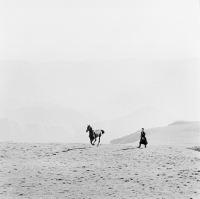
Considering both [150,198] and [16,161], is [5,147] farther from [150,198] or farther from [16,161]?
[150,198]

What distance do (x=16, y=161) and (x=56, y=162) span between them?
2.43 metres

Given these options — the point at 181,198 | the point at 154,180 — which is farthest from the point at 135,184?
the point at 181,198

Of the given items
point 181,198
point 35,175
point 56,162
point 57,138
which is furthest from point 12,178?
point 57,138

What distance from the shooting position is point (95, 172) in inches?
790

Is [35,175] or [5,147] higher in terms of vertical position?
[5,147]

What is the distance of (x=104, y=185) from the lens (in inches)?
695

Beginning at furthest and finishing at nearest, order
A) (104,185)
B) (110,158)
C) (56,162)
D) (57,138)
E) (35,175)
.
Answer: (57,138), (110,158), (56,162), (35,175), (104,185)

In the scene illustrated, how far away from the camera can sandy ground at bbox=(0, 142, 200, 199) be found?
16469 mm

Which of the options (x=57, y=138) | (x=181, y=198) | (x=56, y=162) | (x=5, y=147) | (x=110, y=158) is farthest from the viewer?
(x=57, y=138)

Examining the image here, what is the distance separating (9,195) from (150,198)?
6.07 metres

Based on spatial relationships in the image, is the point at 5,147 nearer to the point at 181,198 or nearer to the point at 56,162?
the point at 56,162

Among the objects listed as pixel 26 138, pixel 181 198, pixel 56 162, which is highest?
pixel 26 138

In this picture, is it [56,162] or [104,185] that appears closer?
[104,185]

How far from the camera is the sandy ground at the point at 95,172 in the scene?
54.0 feet
